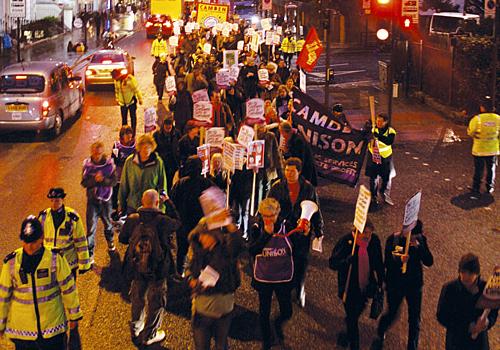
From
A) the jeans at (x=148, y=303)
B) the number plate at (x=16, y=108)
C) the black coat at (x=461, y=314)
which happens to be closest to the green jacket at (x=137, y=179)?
the jeans at (x=148, y=303)

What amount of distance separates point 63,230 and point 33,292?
164 centimetres

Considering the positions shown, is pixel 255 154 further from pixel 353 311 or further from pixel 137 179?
pixel 353 311

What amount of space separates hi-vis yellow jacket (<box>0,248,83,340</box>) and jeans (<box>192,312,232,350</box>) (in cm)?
110

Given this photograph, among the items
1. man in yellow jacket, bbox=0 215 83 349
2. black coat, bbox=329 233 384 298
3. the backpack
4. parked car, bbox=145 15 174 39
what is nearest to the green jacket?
the backpack

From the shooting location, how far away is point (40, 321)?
19.8 feet

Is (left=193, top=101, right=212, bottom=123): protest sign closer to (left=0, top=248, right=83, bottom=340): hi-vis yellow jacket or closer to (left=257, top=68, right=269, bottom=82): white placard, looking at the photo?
(left=0, top=248, right=83, bottom=340): hi-vis yellow jacket

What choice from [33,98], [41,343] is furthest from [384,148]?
[33,98]

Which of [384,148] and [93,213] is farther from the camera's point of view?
[384,148]

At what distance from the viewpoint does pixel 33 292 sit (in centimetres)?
598

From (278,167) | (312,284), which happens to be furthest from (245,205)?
(312,284)

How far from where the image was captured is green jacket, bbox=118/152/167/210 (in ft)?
30.3

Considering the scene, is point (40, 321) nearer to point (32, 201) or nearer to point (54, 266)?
point (54, 266)

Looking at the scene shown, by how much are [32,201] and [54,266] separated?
721cm

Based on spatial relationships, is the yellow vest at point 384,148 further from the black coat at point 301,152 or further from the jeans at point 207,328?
the jeans at point 207,328
